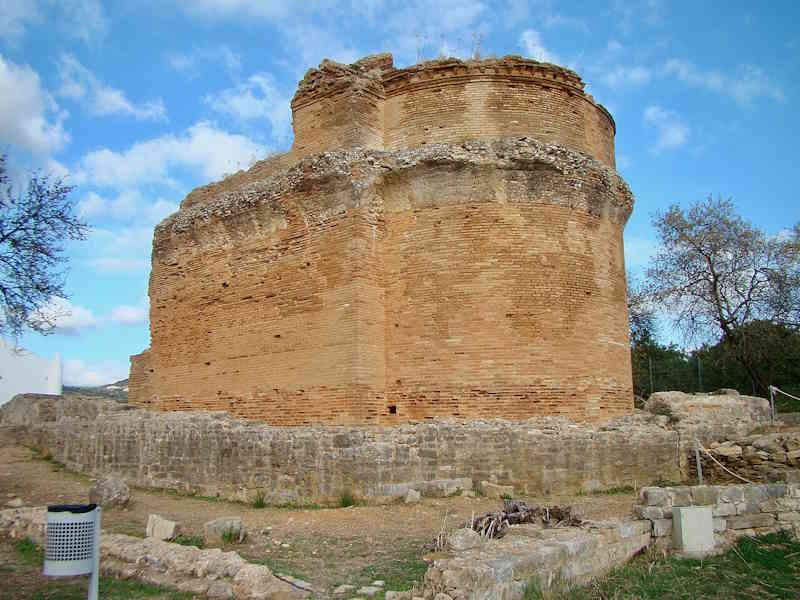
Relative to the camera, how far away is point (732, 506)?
26.4 ft

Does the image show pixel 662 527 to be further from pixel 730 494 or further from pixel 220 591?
pixel 220 591

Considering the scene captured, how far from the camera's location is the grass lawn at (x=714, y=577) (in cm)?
621

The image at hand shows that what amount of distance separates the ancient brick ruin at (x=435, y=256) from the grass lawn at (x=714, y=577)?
4945mm

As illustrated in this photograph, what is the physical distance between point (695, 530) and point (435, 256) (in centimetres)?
693

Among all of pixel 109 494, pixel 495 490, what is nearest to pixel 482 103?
pixel 495 490

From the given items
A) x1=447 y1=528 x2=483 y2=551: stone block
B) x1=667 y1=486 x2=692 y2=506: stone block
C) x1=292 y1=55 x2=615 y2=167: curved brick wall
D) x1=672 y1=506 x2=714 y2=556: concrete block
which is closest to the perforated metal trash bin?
x1=447 y1=528 x2=483 y2=551: stone block

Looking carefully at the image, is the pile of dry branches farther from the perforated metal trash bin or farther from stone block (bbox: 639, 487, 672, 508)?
the perforated metal trash bin

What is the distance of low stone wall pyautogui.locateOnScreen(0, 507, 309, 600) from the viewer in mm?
6004

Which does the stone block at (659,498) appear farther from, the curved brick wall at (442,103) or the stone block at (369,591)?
the curved brick wall at (442,103)

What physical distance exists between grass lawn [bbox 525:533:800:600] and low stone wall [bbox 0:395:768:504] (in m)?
4.15

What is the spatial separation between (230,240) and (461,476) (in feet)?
25.7

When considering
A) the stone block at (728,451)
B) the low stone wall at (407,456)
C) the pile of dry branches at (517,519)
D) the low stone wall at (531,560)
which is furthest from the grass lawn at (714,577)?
the stone block at (728,451)

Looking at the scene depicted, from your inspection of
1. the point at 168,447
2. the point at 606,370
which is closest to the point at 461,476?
the point at 606,370

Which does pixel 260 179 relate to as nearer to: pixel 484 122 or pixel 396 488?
Answer: pixel 484 122
